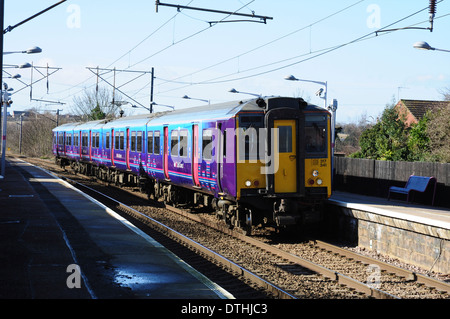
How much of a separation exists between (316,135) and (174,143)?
6.07 meters

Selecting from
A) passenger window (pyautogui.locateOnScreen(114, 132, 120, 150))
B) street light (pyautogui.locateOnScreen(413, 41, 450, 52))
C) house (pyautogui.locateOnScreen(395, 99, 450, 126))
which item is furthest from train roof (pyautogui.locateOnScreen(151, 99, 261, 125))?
house (pyautogui.locateOnScreen(395, 99, 450, 126))

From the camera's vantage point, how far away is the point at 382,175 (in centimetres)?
2116

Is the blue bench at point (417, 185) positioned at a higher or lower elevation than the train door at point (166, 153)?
lower

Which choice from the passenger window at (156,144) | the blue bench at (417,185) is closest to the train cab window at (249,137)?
the blue bench at (417,185)

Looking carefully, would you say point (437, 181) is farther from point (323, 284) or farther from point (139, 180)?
point (139, 180)

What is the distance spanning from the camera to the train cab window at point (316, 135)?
567 inches

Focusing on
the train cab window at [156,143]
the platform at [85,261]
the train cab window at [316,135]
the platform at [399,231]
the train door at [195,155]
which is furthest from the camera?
the train cab window at [156,143]

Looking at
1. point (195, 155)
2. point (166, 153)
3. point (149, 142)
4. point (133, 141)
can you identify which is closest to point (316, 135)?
point (195, 155)

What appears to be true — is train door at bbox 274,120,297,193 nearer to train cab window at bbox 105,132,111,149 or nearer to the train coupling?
the train coupling

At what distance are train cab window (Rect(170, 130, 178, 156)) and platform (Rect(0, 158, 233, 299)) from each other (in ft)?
9.84

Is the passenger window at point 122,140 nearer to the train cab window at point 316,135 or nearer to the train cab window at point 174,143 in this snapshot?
the train cab window at point 174,143

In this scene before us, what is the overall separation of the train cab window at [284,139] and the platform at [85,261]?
3.82 meters

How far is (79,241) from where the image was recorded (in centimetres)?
1260

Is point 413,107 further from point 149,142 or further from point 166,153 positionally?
point 166,153
